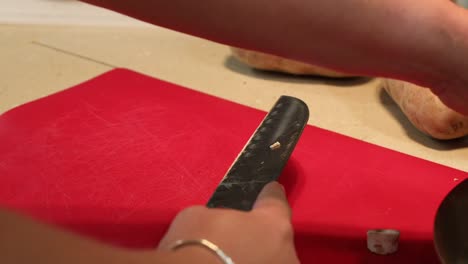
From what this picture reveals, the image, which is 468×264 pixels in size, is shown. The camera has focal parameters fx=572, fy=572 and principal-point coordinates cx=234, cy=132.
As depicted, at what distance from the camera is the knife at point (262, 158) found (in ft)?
1.75

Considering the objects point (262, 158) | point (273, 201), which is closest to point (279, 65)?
point (262, 158)

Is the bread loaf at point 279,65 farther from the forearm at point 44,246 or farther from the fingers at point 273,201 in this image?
the forearm at point 44,246

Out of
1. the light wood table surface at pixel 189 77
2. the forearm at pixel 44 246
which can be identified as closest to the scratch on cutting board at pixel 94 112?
the light wood table surface at pixel 189 77

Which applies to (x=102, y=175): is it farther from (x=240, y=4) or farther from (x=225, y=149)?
(x=240, y=4)

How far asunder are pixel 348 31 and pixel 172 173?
0.29m

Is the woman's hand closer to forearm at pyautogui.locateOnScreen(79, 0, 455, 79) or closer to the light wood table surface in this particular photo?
forearm at pyautogui.locateOnScreen(79, 0, 455, 79)

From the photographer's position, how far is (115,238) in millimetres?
595

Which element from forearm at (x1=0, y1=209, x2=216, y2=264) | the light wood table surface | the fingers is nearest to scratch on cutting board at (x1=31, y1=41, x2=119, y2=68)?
the light wood table surface

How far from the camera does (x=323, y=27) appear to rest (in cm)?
52

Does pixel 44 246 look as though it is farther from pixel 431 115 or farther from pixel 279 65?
pixel 279 65

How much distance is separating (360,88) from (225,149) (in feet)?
1.12

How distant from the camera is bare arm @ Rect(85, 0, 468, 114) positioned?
0.51 meters

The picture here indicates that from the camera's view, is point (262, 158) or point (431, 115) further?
point (431, 115)

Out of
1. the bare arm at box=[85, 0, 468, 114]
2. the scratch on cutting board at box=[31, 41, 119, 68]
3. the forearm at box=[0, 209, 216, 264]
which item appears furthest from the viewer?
the scratch on cutting board at box=[31, 41, 119, 68]
